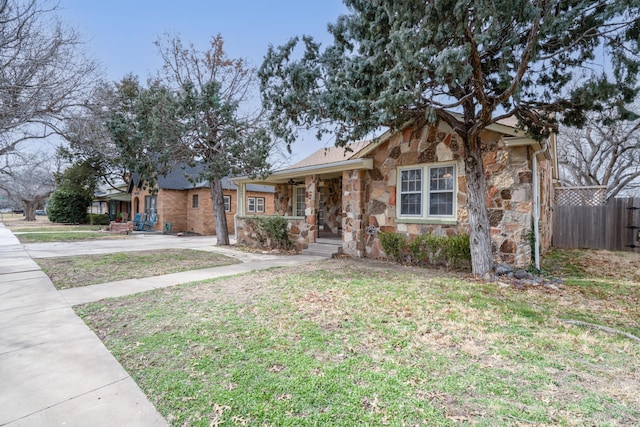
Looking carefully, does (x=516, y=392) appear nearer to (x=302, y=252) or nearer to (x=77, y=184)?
(x=302, y=252)

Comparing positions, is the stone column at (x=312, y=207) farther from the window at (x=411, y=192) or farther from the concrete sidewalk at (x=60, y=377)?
the concrete sidewalk at (x=60, y=377)

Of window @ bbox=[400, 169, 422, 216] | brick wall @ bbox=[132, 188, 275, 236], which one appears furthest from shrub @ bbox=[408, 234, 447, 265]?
brick wall @ bbox=[132, 188, 275, 236]

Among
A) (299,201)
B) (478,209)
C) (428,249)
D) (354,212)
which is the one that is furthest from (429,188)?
(299,201)

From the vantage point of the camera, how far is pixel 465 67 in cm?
475

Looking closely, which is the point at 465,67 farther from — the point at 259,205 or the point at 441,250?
the point at 259,205

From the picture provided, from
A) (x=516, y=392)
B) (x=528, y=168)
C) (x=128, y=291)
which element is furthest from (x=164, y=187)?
(x=516, y=392)

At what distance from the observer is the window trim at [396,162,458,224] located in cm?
809

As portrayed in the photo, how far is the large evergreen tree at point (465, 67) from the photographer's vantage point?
15.6 feet

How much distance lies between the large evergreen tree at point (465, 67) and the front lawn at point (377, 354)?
112 inches

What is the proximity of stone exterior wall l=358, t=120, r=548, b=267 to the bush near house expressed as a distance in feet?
1.25

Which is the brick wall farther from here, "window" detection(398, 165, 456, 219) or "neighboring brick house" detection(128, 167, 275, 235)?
"window" detection(398, 165, 456, 219)

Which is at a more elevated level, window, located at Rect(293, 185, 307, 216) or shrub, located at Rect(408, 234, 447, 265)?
window, located at Rect(293, 185, 307, 216)

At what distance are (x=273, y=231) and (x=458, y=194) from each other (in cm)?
635

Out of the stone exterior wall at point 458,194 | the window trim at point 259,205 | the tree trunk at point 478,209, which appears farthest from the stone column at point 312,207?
the window trim at point 259,205
